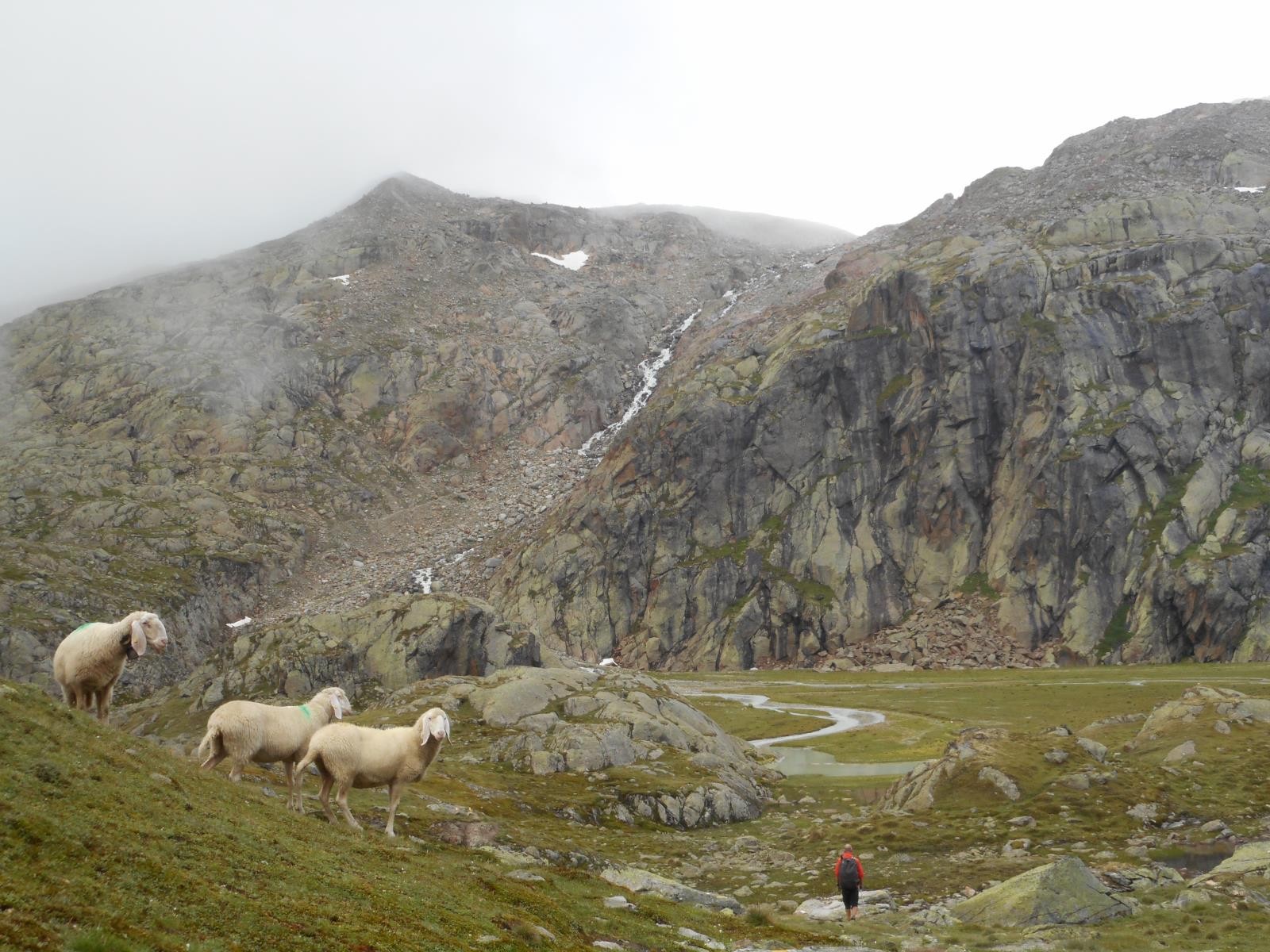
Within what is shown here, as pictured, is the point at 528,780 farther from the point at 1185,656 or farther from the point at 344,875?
the point at 1185,656

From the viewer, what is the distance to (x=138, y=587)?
180m

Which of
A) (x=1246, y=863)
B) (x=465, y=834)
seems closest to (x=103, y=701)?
(x=465, y=834)

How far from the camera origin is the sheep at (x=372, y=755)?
30125 millimetres

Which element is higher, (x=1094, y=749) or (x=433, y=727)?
(x=433, y=727)

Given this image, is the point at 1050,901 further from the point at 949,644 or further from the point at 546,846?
the point at 949,644

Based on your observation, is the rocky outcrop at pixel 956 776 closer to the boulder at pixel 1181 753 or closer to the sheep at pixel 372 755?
the boulder at pixel 1181 753

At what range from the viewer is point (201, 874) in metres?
17.8

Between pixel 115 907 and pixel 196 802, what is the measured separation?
Answer: 9.32 meters

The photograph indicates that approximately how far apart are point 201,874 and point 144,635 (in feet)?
36.3

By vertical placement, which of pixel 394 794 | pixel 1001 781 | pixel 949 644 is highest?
pixel 394 794

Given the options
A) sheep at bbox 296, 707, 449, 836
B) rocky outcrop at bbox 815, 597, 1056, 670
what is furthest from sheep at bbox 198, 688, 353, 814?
rocky outcrop at bbox 815, 597, 1056, 670

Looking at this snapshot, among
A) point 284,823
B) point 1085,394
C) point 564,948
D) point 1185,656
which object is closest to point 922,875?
point 564,948

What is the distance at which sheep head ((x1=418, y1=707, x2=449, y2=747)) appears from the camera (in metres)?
31.5

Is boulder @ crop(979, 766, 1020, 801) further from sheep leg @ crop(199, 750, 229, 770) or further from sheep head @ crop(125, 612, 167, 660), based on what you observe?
sheep head @ crop(125, 612, 167, 660)
